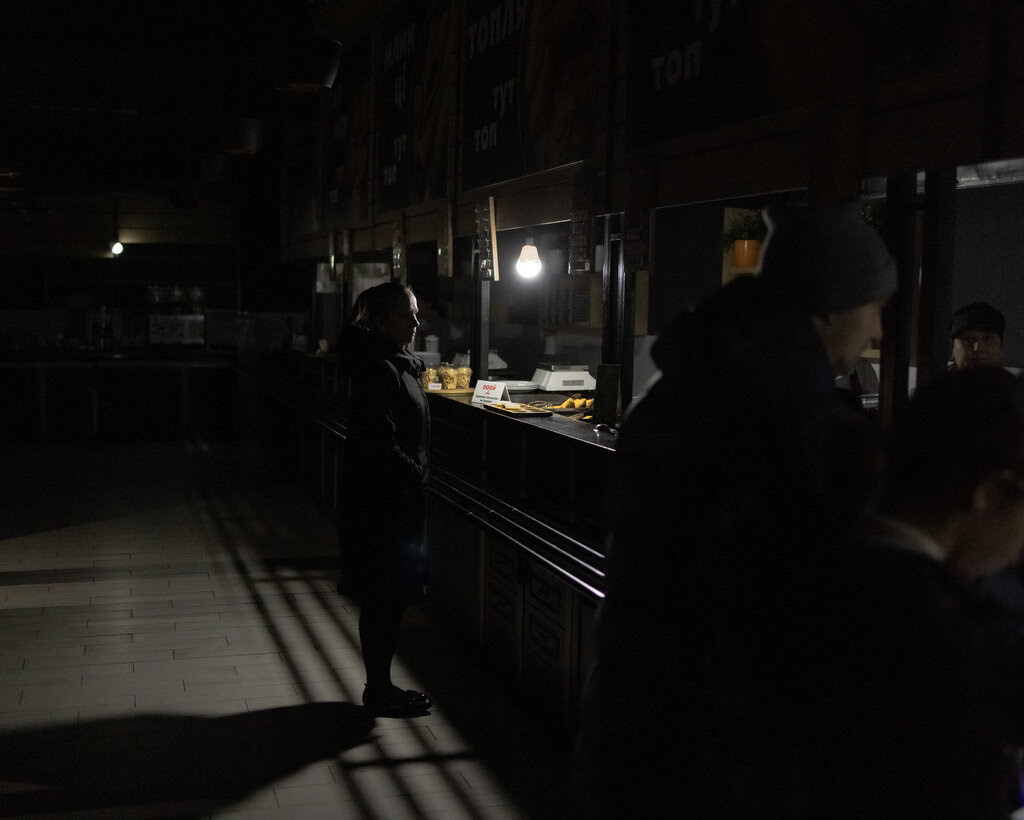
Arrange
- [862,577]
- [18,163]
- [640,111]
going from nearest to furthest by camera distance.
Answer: [862,577], [640,111], [18,163]

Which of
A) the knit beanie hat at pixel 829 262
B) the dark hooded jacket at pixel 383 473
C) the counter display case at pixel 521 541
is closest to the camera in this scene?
the knit beanie hat at pixel 829 262

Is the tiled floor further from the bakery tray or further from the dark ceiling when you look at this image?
the dark ceiling

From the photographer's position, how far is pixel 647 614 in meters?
1.54

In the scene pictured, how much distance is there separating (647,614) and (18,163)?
1302 centimetres

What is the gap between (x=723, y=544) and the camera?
1.47 metres

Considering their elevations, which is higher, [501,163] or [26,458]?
[501,163]

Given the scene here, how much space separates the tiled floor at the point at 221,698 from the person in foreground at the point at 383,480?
0.38 meters

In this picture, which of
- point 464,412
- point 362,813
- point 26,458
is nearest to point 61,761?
point 362,813

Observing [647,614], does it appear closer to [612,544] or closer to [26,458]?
[612,544]

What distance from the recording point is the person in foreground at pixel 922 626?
1.29 metres

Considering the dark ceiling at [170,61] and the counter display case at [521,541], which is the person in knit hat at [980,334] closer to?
the counter display case at [521,541]

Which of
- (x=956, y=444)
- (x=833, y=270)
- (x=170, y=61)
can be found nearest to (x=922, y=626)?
(x=956, y=444)

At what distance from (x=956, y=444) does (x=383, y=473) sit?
305 cm

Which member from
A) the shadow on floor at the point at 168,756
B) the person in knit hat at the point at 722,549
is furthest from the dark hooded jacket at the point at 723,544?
the shadow on floor at the point at 168,756
